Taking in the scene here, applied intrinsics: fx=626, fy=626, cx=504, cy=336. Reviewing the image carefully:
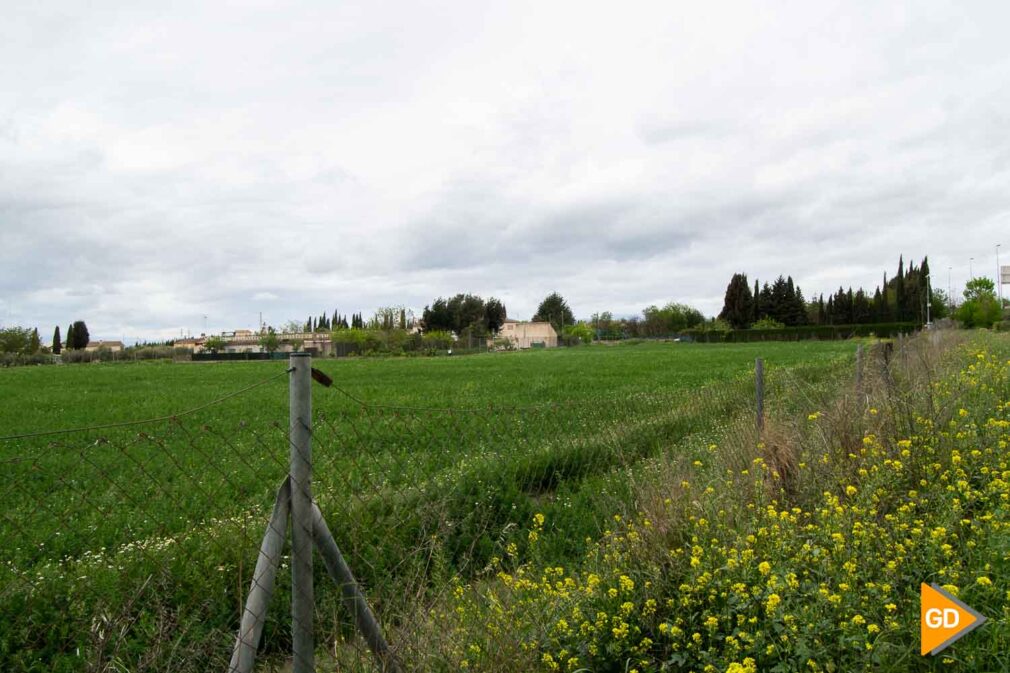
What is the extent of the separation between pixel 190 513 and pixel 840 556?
492cm

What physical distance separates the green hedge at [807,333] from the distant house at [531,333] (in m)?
22.1

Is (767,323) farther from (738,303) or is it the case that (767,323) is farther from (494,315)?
(494,315)

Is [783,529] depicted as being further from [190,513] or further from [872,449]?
[190,513]

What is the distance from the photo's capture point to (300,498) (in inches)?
95.3

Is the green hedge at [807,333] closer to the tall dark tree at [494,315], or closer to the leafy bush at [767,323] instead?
the leafy bush at [767,323]

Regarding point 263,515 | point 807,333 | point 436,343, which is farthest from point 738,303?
point 263,515

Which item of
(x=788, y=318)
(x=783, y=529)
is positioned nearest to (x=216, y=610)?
(x=783, y=529)

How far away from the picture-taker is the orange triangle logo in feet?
7.41

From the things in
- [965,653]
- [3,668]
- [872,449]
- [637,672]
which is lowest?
[3,668]

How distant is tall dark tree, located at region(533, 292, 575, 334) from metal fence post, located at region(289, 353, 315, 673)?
375 ft

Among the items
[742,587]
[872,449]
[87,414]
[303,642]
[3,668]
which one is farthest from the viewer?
[87,414]

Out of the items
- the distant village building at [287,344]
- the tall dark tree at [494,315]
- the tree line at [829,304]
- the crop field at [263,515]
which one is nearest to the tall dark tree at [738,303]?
the tree line at [829,304]

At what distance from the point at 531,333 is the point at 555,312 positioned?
15.8m

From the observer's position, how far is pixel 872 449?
164 inches
